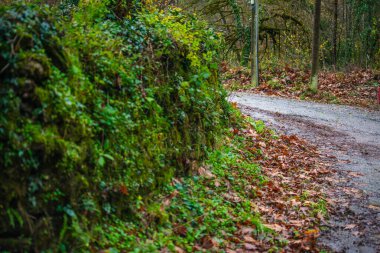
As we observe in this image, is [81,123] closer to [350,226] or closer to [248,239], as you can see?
[248,239]

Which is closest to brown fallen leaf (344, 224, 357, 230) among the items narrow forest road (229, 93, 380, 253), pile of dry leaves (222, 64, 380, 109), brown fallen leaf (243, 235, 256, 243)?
narrow forest road (229, 93, 380, 253)

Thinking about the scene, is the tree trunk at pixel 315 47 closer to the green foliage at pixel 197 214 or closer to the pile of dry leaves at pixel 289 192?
the pile of dry leaves at pixel 289 192

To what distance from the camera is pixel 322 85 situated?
23.6 metres

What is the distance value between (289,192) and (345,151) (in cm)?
432

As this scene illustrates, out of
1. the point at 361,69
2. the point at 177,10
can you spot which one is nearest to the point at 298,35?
the point at 361,69

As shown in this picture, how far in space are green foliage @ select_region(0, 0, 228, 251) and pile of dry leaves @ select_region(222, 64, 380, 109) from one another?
1408cm

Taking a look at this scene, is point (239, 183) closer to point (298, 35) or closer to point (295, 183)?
point (295, 183)

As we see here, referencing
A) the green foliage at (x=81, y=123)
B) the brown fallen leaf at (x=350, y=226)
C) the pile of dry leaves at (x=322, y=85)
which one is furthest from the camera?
the pile of dry leaves at (x=322, y=85)

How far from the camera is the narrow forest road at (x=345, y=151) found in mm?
6500

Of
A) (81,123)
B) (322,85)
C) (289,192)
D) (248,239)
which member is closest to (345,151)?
(289,192)

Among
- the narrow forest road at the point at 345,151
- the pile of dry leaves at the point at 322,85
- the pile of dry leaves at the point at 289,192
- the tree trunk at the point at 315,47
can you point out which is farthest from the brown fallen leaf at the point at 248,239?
the tree trunk at the point at 315,47

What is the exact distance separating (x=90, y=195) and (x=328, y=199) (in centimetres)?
494

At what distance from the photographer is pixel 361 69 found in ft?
82.1

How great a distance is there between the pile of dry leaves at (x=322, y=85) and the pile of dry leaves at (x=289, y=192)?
9.81 meters
